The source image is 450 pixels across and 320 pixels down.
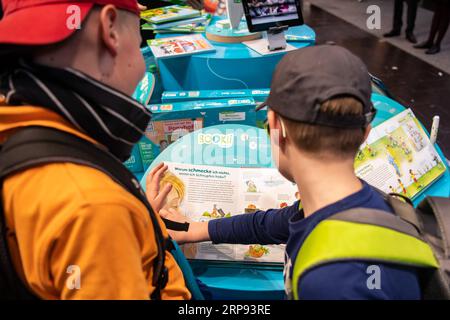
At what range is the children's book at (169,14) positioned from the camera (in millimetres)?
2384

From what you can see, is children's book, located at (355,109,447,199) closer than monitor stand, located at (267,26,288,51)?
Yes

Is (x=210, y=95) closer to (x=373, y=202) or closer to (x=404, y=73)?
(x=373, y=202)

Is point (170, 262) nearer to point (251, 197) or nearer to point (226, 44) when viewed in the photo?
point (251, 197)

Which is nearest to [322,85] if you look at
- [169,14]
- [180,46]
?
[180,46]

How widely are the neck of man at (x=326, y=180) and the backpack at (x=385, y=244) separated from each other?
0.06 m

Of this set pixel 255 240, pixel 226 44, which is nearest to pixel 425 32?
pixel 226 44

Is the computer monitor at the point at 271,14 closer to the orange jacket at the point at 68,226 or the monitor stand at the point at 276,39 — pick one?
the monitor stand at the point at 276,39

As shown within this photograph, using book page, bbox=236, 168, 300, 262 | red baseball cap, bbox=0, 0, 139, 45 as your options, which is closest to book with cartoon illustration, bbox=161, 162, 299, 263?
book page, bbox=236, 168, 300, 262

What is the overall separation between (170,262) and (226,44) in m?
1.61

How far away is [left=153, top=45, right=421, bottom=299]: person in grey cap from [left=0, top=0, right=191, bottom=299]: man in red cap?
0.29m

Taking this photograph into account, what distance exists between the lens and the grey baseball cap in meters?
0.66

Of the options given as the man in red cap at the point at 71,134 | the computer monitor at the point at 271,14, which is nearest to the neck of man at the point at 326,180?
the man in red cap at the point at 71,134

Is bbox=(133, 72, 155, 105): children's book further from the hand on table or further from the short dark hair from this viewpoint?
the short dark hair

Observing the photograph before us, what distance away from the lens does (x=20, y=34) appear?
53cm
